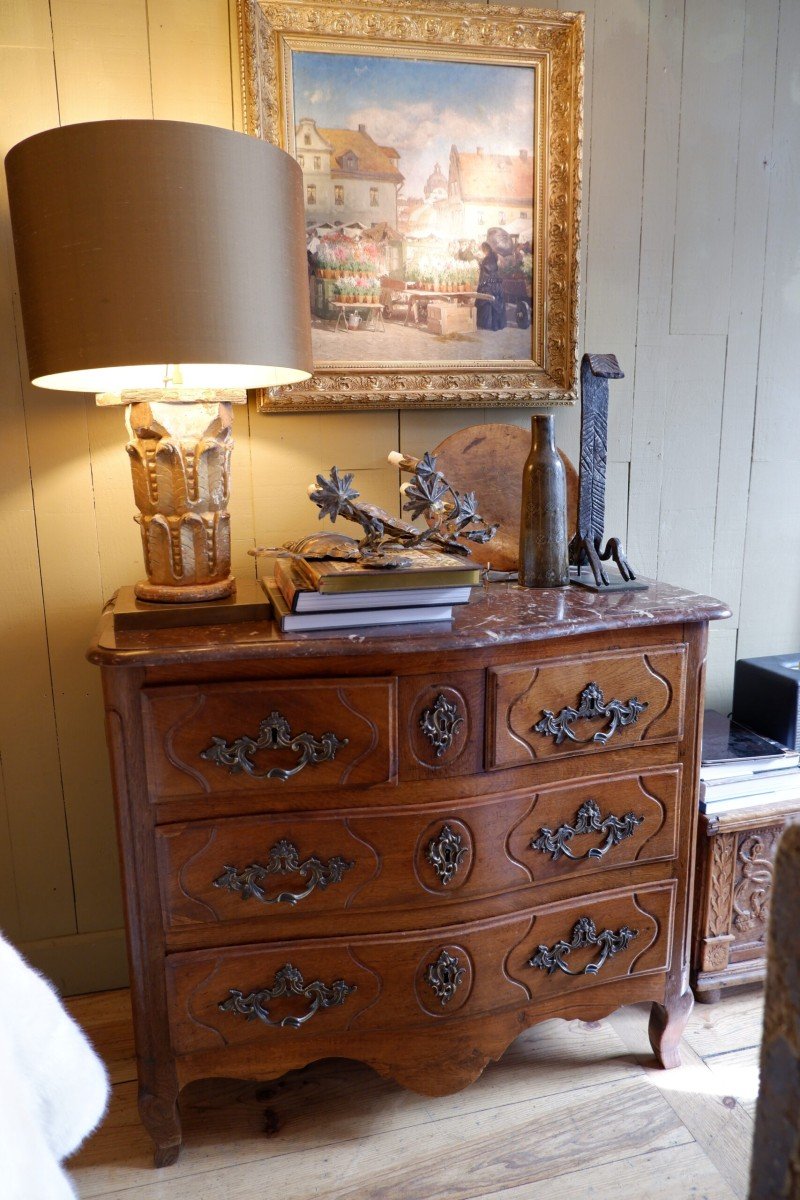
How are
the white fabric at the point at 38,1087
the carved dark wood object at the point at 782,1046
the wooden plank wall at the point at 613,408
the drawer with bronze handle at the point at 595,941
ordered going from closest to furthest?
the carved dark wood object at the point at 782,1046
the white fabric at the point at 38,1087
the drawer with bronze handle at the point at 595,941
the wooden plank wall at the point at 613,408

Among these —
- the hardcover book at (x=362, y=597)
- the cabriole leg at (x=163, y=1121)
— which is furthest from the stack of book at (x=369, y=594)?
the cabriole leg at (x=163, y=1121)

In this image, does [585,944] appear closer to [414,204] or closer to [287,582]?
[287,582]

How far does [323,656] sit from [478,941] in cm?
60

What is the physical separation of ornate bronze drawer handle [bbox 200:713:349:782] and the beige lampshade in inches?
22.6

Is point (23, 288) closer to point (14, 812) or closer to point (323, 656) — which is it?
point (323, 656)

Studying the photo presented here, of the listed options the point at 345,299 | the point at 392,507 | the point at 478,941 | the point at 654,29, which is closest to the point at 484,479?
the point at 392,507

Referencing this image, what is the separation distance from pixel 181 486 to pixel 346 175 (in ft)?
2.60

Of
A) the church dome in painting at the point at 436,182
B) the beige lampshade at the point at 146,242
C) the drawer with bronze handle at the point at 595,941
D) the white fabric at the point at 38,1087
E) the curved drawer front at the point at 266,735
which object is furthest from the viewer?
the church dome in painting at the point at 436,182

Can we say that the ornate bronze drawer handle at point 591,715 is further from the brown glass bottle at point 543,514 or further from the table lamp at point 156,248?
the table lamp at point 156,248

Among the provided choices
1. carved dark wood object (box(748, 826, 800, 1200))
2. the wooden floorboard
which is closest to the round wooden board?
the wooden floorboard

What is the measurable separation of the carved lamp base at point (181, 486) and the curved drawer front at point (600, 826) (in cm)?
69

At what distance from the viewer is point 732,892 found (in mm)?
1815

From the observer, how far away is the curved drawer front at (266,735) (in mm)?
1279

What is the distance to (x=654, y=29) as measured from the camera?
184 centimetres
